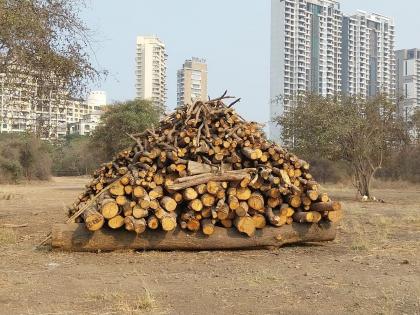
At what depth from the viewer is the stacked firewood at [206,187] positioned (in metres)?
8.53

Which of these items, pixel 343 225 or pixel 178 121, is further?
pixel 343 225

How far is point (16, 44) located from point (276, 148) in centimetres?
540

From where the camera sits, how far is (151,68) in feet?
97.4

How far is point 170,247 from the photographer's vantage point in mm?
8852

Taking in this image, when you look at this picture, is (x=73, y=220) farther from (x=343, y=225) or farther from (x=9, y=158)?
(x=9, y=158)

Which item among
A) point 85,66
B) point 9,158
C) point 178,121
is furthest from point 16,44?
point 9,158

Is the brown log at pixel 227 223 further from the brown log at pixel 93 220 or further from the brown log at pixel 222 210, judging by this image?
the brown log at pixel 93 220

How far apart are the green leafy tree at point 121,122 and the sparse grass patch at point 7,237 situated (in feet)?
75.4

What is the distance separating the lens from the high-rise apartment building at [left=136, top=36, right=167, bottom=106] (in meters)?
28.8

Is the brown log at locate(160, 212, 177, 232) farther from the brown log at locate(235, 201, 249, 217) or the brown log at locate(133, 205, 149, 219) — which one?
the brown log at locate(235, 201, 249, 217)

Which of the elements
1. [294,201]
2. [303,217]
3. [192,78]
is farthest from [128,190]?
[192,78]

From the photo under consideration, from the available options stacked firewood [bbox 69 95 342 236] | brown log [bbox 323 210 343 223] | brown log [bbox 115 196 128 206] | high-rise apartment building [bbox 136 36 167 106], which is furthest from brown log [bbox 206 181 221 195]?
high-rise apartment building [bbox 136 36 167 106]

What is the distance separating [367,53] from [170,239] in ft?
128

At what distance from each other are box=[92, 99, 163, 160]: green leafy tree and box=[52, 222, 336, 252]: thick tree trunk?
25.5 m
